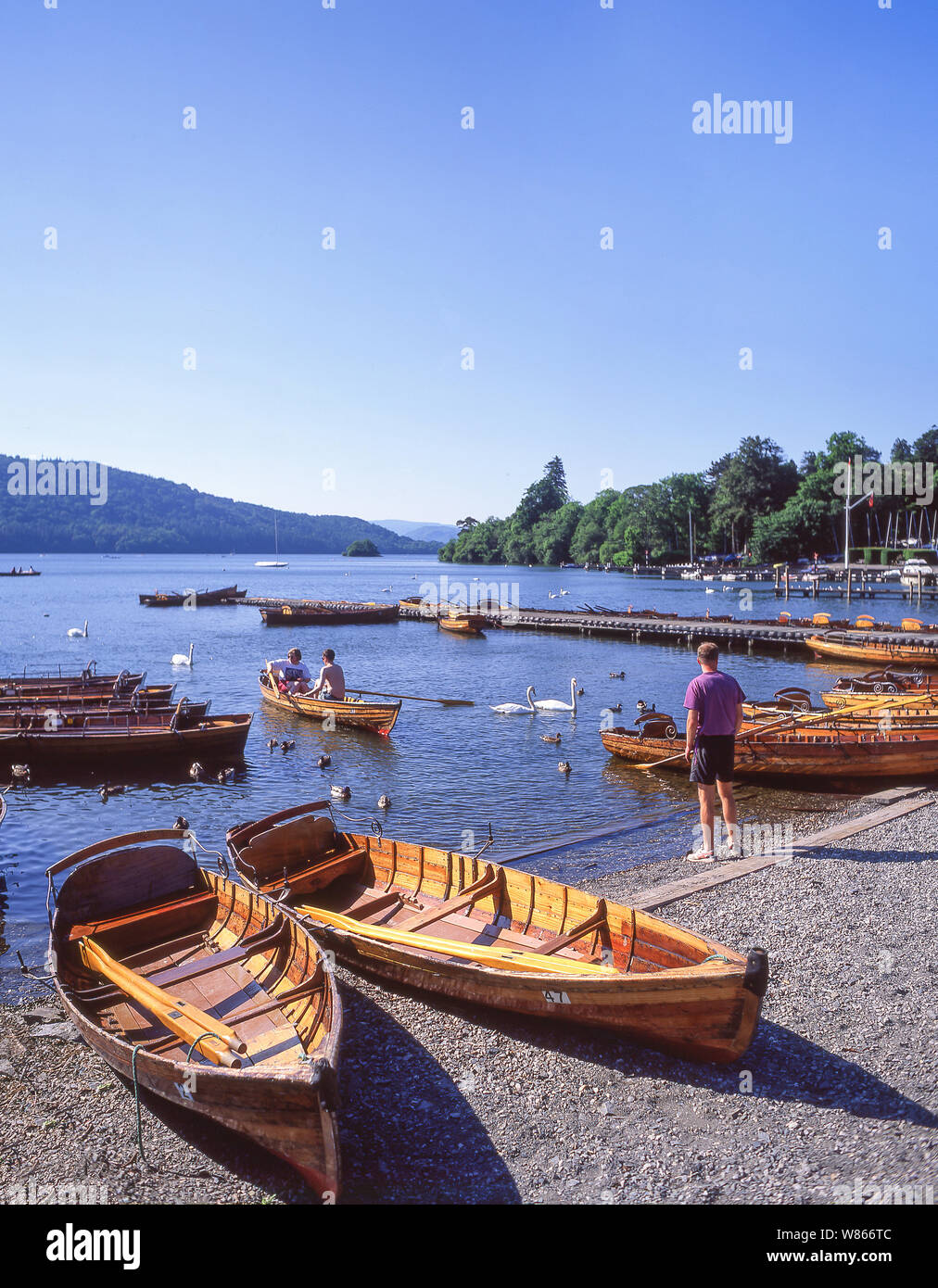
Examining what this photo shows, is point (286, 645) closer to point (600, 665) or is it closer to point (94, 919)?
point (600, 665)

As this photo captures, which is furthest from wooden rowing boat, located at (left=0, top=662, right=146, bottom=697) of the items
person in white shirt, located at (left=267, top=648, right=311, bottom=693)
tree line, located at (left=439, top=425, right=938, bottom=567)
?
tree line, located at (left=439, top=425, right=938, bottom=567)

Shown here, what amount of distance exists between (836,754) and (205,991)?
1477cm

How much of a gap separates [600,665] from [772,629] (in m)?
12.1

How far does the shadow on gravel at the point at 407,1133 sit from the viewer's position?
575 cm

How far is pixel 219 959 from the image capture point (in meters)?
8.66

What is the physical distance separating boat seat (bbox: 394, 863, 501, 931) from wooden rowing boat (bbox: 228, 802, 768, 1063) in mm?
19

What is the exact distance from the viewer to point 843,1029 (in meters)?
7.35

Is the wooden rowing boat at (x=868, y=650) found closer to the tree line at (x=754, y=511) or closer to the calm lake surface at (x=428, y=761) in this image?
the calm lake surface at (x=428, y=761)

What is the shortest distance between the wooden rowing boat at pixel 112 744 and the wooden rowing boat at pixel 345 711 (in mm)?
→ 4465

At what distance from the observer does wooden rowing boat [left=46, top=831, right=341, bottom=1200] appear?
562 centimetres

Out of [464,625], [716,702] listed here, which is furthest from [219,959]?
[464,625]

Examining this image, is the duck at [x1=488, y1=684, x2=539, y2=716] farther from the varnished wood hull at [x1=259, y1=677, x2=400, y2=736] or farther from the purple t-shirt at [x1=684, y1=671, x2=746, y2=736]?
the purple t-shirt at [x1=684, y1=671, x2=746, y2=736]

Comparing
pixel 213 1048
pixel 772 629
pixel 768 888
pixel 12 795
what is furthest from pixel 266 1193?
pixel 772 629

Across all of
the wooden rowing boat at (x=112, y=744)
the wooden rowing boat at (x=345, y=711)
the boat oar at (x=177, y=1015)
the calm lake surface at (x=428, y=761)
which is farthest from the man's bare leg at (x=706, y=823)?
the wooden rowing boat at (x=345, y=711)
